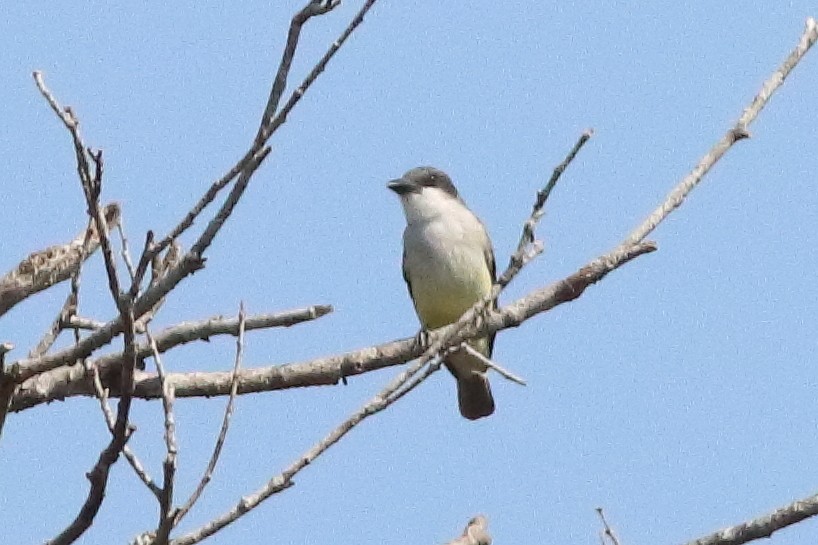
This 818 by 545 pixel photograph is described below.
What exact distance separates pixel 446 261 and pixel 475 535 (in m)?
5.90

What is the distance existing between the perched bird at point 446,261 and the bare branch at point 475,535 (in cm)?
534

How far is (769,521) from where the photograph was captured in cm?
429

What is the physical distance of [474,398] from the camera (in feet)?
36.6

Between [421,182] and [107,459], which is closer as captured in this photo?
[107,459]

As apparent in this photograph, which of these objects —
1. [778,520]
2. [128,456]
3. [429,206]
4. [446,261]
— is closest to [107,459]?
[128,456]

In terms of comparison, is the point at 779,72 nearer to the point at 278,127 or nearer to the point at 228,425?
the point at 278,127

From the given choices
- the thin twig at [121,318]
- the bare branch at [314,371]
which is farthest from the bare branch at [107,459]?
the bare branch at [314,371]

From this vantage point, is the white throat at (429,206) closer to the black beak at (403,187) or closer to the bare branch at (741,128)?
the black beak at (403,187)

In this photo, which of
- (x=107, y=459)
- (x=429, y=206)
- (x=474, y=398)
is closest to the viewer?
(x=107, y=459)

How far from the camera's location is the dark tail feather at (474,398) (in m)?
11.1

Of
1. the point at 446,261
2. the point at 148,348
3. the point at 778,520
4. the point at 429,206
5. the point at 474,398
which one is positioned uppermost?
the point at 429,206

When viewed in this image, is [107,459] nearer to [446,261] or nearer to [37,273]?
[37,273]

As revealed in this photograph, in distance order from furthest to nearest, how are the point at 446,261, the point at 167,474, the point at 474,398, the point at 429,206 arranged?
the point at 474,398, the point at 429,206, the point at 446,261, the point at 167,474

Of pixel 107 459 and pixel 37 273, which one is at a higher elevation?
pixel 37 273
